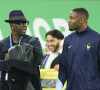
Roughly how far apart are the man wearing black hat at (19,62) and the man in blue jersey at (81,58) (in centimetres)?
49

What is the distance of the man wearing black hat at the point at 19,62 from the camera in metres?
5.19

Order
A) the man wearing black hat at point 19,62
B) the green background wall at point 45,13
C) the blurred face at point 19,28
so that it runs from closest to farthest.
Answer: the man wearing black hat at point 19,62 < the blurred face at point 19,28 < the green background wall at point 45,13

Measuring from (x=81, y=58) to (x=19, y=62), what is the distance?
95 centimetres

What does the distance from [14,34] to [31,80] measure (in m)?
0.75

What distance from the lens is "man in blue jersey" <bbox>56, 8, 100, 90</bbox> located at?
4.61m

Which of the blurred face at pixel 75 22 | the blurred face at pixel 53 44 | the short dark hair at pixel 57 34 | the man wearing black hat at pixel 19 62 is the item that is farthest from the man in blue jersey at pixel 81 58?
the short dark hair at pixel 57 34

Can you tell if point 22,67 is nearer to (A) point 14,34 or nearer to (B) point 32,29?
(A) point 14,34

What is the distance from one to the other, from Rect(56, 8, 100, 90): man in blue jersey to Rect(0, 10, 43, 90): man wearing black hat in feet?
1.60

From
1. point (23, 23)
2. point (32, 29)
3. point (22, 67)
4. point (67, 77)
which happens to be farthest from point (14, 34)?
point (32, 29)

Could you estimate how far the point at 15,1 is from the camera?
410 inches

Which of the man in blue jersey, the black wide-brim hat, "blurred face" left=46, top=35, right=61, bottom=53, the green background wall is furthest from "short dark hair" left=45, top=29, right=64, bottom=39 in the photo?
the green background wall

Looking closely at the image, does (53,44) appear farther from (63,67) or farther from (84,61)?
(84,61)

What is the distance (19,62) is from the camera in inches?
203

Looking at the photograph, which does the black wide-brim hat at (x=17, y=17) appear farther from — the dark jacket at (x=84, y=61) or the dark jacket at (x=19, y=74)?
the dark jacket at (x=84, y=61)
